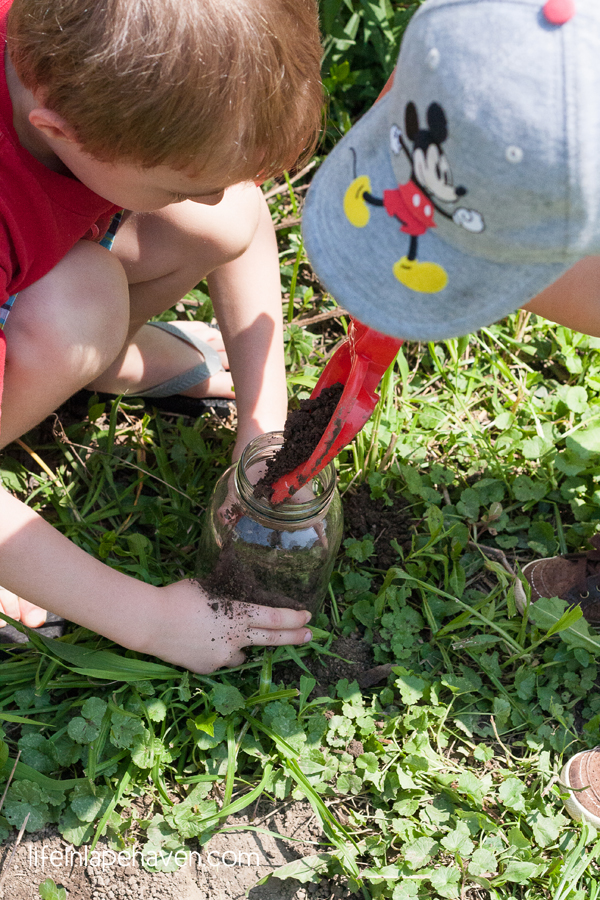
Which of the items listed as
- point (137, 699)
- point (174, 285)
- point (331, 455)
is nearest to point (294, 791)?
point (137, 699)

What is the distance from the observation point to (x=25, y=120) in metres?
1.10

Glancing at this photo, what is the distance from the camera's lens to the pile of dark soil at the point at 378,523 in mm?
1536

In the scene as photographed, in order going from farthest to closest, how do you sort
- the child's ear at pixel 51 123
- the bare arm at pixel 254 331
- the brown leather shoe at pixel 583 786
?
the bare arm at pixel 254 331
the brown leather shoe at pixel 583 786
the child's ear at pixel 51 123

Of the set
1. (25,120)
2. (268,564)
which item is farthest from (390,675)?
(25,120)

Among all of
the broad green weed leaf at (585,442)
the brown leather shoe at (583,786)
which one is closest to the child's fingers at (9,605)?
the brown leather shoe at (583,786)

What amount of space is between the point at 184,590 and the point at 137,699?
0.20 m

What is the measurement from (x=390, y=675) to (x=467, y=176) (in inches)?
37.4

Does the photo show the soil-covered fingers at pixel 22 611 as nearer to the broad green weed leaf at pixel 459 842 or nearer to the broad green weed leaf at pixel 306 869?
the broad green weed leaf at pixel 306 869

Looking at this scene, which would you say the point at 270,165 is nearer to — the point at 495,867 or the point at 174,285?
the point at 174,285

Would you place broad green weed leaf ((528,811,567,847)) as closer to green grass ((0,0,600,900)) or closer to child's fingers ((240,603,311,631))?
green grass ((0,0,600,900))

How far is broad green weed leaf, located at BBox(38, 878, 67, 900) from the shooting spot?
115 centimetres

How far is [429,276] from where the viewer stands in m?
0.89

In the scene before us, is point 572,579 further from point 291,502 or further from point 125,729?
point 125,729

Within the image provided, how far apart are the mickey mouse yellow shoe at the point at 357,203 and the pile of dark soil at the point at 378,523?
769 millimetres
